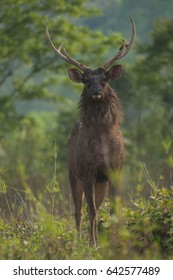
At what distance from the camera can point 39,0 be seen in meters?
35.3

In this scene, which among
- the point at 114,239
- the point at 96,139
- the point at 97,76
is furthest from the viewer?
the point at 97,76

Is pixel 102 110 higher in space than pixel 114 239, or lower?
lower

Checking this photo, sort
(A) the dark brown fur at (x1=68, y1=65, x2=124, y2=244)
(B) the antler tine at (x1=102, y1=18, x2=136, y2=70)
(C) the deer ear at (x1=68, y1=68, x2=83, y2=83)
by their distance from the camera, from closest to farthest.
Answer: (A) the dark brown fur at (x1=68, y1=65, x2=124, y2=244) < (B) the antler tine at (x1=102, y1=18, x2=136, y2=70) < (C) the deer ear at (x1=68, y1=68, x2=83, y2=83)

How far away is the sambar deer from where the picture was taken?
10.8 metres

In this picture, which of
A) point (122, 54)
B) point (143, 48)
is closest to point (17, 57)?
point (143, 48)

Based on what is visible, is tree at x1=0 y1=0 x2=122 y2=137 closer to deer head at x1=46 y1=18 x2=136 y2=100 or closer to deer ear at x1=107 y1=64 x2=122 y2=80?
deer head at x1=46 y1=18 x2=136 y2=100

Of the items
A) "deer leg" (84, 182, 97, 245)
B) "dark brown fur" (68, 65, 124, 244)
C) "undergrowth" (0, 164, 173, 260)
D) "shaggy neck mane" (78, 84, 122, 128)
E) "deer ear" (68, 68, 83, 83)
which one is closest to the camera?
"undergrowth" (0, 164, 173, 260)

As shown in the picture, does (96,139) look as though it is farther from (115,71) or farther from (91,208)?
(115,71)

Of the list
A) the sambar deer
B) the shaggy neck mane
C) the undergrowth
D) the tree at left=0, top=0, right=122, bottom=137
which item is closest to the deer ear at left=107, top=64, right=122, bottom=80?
the sambar deer

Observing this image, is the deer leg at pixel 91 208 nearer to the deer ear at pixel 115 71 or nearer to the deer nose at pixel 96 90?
the deer nose at pixel 96 90

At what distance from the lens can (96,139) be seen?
36.0 ft

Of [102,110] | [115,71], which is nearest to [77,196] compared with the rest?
[102,110]

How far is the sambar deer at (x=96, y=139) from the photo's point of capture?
10.8 meters

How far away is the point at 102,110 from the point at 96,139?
455 millimetres
